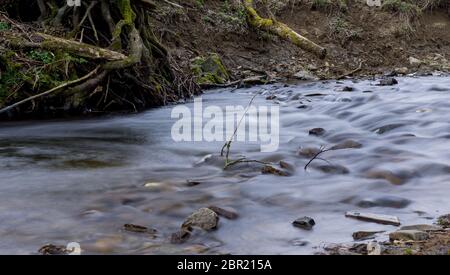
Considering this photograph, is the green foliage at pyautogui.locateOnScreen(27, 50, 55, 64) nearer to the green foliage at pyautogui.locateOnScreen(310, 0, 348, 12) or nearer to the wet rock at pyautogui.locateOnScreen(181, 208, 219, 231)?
the wet rock at pyautogui.locateOnScreen(181, 208, 219, 231)

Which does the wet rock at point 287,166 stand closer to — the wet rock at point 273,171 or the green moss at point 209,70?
the wet rock at point 273,171

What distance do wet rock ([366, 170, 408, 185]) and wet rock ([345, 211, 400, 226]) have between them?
78 centimetres

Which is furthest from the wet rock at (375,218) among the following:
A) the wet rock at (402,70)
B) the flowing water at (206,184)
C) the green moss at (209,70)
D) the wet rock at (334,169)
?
the wet rock at (402,70)

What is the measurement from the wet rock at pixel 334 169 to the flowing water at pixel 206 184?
0.6 inches

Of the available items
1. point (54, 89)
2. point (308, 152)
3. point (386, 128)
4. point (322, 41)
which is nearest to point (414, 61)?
point (322, 41)

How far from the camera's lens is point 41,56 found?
664cm

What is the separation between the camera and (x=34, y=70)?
641cm

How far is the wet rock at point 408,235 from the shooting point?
7.85 ft

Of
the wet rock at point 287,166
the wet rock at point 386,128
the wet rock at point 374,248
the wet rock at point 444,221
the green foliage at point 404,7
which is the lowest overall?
the wet rock at point 444,221

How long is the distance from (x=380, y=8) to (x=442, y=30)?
205 centimetres

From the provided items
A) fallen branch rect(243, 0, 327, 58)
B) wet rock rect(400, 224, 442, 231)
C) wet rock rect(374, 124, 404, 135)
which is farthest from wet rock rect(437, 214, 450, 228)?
fallen branch rect(243, 0, 327, 58)

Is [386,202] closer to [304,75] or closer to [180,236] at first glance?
[180,236]

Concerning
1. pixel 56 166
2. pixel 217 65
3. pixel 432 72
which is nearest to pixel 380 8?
pixel 432 72
